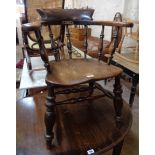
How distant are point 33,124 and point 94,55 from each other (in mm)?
1384

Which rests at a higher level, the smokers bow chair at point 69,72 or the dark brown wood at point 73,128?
the smokers bow chair at point 69,72

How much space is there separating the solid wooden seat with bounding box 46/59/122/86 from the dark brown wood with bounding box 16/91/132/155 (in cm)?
29

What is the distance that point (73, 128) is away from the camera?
3.33ft

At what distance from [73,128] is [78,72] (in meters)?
0.31

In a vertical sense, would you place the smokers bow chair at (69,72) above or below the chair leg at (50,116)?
above

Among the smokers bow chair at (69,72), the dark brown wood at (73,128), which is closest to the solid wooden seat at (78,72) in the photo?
the smokers bow chair at (69,72)

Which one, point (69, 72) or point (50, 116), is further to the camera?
point (69, 72)

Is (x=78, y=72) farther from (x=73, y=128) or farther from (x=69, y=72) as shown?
(x=73, y=128)

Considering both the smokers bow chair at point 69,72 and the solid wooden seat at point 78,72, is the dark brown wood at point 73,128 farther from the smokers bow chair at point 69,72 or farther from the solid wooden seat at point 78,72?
the solid wooden seat at point 78,72

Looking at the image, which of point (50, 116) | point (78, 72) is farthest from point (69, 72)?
point (50, 116)

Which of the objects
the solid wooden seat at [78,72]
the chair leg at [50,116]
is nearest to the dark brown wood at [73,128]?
the chair leg at [50,116]

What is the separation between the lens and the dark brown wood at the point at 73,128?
0.88 metres

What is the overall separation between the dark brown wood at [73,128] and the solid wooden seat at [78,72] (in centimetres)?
29

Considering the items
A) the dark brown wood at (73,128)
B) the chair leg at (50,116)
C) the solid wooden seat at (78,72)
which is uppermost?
the solid wooden seat at (78,72)
